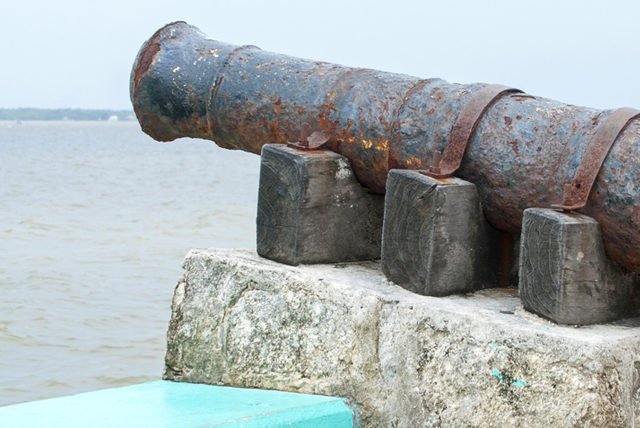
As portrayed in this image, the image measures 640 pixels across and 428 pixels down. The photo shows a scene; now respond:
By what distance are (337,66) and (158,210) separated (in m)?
16.6

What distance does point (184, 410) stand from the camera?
2.72m

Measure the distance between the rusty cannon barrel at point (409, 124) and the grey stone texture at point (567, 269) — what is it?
43mm

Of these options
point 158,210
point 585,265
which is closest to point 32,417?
point 585,265

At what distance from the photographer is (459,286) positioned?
9.21 feet

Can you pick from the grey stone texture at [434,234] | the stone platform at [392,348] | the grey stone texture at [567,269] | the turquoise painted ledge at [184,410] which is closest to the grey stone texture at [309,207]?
the stone platform at [392,348]

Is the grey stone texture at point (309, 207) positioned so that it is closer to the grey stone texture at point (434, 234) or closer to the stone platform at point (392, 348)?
the stone platform at point (392, 348)

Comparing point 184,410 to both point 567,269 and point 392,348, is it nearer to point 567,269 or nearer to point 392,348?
point 392,348

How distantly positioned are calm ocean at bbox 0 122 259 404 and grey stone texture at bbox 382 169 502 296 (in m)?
4.18

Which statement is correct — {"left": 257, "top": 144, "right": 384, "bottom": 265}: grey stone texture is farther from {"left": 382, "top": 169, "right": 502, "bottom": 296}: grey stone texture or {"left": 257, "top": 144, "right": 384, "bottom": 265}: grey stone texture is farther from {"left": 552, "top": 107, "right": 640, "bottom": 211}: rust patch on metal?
{"left": 552, "top": 107, "right": 640, "bottom": 211}: rust patch on metal

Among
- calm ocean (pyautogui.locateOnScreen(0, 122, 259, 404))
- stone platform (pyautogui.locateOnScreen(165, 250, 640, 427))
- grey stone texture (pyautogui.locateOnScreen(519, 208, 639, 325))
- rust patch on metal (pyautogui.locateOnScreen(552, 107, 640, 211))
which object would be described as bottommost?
calm ocean (pyautogui.locateOnScreen(0, 122, 259, 404))

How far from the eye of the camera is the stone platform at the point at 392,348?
7.80ft

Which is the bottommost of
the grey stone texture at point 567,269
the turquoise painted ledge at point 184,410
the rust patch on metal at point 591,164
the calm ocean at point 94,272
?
the calm ocean at point 94,272

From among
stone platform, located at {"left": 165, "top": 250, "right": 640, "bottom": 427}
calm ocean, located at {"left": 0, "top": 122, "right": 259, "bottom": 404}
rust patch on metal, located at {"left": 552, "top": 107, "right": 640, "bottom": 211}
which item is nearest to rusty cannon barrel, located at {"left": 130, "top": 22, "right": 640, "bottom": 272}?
rust patch on metal, located at {"left": 552, "top": 107, "right": 640, "bottom": 211}

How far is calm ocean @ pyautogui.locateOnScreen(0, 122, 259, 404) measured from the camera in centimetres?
732
